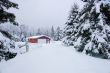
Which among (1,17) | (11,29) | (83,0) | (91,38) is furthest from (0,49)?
(83,0)

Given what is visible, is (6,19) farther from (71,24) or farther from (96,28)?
(71,24)

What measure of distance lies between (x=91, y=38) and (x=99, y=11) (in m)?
2.77

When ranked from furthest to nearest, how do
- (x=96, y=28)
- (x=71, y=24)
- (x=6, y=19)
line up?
(x=71, y=24)
(x=96, y=28)
(x=6, y=19)

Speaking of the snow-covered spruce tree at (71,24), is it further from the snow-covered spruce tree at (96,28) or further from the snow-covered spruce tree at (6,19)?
the snow-covered spruce tree at (6,19)

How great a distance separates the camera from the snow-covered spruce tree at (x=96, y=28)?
1452 centimetres

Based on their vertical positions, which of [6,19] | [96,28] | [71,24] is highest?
[6,19]

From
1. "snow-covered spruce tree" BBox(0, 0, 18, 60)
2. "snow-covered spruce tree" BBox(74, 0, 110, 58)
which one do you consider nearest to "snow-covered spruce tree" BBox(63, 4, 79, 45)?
"snow-covered spruce tree" BBox(74, 0, 110, 58)

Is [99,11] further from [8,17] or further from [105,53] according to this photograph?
[8,17]

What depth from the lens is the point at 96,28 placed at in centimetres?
1538

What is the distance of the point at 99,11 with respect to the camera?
14.9 metres

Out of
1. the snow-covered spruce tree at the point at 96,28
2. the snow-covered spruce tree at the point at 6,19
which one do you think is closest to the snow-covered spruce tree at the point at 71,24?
the snow-covered spruce tree at the point at 96,28

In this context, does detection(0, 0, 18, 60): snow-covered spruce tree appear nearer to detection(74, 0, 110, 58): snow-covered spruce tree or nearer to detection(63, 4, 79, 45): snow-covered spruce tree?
detection(74, 0, 110, 58): snow-covered spruce tree

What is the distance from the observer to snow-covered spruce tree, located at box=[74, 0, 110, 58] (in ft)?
47.6

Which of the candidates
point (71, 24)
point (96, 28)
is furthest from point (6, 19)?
point (71, 24)
